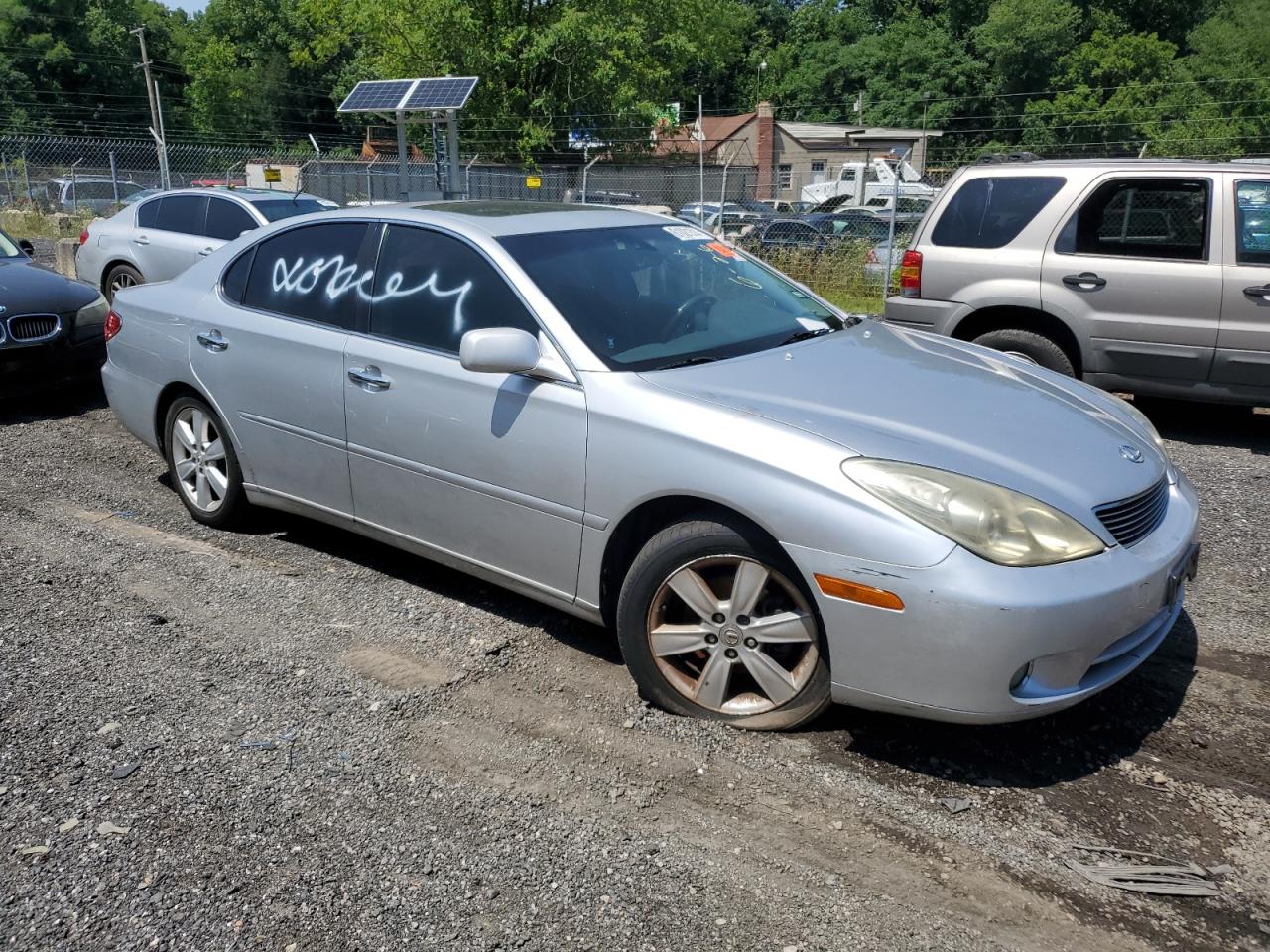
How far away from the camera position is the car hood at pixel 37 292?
25.5 ft

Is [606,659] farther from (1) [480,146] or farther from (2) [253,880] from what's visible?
(1) [480,146]

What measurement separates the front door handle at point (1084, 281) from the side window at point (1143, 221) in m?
0.16

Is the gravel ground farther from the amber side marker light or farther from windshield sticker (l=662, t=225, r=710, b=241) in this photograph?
windshield sticker (l=662, t=225, r=710, b=241)

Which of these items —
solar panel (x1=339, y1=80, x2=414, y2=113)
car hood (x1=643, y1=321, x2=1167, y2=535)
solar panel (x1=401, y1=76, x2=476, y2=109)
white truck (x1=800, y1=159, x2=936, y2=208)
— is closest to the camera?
car hood (x1=643, y1=321, x2=1167, y2=535)

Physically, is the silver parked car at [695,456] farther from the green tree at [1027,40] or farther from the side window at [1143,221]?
the green tree at [1027,40]

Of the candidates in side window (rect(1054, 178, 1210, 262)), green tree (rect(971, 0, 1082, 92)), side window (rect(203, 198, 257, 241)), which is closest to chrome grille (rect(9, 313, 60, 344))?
side window (rect(203, 198, 257, 241))

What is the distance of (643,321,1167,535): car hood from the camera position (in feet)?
10.3

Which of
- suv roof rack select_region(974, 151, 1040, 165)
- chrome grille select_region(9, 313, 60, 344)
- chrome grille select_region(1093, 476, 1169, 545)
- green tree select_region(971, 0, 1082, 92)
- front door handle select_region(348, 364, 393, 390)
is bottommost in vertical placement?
chrome grille select_region(9, 313, 60, 344)

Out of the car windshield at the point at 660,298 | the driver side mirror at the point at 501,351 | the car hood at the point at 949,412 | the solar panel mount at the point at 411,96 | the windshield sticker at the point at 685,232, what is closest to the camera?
the car hood at the point at 949,412

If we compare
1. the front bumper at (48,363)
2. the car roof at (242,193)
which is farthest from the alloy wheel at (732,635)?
the car roof at (242,193)

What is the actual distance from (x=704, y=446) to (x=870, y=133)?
51.2 metres

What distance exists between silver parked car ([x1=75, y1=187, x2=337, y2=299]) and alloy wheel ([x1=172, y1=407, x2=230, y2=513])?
5.58m

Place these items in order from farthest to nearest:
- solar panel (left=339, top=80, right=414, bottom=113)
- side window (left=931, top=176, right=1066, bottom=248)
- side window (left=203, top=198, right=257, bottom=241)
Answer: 1. solar panel (left=339, top=80, right=414, bottom=113)
2. side window (left=203, top=198, right=257, bottom=241)
3. side window (left=931, top=176, right=1066, bottom=248)

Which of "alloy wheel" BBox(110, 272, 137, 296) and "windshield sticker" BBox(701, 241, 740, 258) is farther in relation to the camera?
"alloy wheel" BBox(110, 272, 137, 296)
